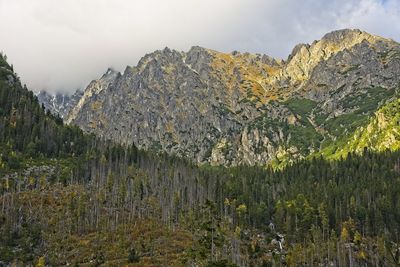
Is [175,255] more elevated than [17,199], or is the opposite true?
[17,199]

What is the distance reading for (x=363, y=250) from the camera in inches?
6614

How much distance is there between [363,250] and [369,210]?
83.3 ft

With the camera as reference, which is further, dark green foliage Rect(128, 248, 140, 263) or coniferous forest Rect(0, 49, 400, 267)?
coniferous forest Rect(0, 49, 400, 267)

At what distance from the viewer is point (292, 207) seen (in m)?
198

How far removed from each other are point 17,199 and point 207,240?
123 metres

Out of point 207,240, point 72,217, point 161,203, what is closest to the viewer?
point 207,240

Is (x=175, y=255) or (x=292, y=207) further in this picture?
(x=292, y=207)

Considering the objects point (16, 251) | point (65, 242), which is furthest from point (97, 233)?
point (16, 251)

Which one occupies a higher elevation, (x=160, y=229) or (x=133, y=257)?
(x=160, y=229)

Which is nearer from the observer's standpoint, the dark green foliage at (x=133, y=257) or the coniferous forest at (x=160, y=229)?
the dark green foliage at (x=133, y=257)

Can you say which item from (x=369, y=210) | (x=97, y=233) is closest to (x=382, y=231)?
(x=369, y=210)

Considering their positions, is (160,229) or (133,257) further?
(160,229)

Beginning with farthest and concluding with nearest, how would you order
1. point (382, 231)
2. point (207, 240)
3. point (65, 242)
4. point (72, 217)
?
point (382, 231), point (72, 217), point (65, 242), point (207, 240)

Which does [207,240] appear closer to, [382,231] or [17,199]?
[17,199]
